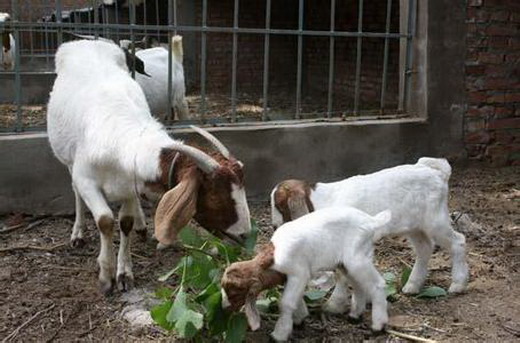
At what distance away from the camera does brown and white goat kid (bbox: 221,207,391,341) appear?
132 inches

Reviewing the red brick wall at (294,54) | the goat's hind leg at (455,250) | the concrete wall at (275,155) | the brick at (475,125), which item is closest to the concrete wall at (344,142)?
the concrete wall at (275,155)

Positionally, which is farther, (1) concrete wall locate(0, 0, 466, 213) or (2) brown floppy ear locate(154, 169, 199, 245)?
(1) concrete wall locate(0, 0, 466, 213)

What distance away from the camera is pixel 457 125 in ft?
23.2

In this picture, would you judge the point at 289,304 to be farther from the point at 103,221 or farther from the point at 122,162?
the point at 103,221

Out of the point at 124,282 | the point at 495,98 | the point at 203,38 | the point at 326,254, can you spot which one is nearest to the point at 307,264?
the point at 326,254

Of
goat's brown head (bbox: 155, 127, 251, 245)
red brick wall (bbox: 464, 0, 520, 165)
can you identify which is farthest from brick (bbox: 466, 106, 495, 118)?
goat's brown head (bbox: 155, 127, 251, 245)

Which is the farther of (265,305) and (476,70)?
(476,70)

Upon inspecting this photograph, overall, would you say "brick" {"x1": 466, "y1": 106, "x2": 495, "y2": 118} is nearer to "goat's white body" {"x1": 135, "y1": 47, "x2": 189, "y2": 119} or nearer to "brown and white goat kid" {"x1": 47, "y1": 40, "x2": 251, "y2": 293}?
"goat's white body" {"x1": 135, "y1": 47, "x2": 189, "y2": 119}

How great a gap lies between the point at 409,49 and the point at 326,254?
3.96 metres

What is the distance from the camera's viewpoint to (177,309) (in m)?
3.45

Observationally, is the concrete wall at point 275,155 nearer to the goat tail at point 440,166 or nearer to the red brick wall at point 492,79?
the red brick wall at point 492,79

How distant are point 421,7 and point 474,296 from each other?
3.51 metres

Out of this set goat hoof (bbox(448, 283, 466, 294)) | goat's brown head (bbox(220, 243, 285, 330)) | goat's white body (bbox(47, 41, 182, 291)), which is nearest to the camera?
goat's brown head (bbox(220, 243, 285, 330))

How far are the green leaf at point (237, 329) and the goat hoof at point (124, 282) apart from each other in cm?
114
